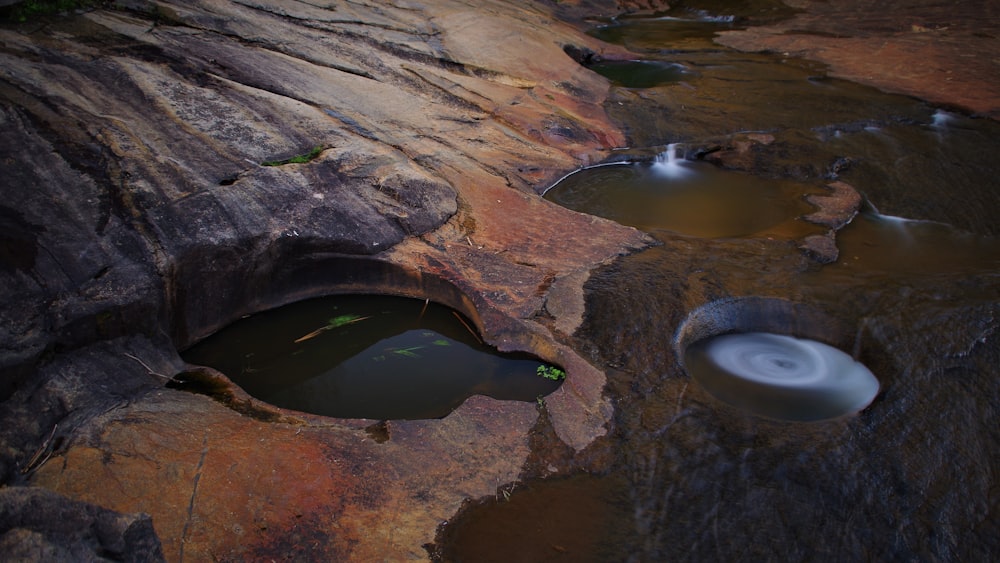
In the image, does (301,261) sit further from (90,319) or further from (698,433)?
(698,433)

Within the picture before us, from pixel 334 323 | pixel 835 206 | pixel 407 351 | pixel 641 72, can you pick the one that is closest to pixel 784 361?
pixel 835 206

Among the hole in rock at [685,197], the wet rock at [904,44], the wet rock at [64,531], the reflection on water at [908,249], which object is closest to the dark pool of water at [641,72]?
the wet rock at [904,44]

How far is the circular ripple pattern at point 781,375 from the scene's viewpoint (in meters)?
4.84

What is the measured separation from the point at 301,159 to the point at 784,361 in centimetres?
464

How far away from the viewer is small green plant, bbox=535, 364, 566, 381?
5.04 m

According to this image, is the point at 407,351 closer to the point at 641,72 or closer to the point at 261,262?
the point at 261,262

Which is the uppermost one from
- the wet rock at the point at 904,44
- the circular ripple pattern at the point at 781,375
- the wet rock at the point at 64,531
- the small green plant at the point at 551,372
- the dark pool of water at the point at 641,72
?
the wet rock at the point at 904,44

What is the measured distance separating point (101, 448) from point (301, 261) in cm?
238

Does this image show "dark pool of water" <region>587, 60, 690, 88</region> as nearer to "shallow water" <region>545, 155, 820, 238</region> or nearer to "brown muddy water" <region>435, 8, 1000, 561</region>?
"brown muddy water" <region>435, 8, 1000, 561</region>

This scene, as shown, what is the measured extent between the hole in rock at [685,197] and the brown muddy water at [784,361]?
33mm

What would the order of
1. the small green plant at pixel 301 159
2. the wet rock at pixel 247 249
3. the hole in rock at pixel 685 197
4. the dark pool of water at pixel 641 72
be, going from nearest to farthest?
the wet rock at pixel 247 249 → the small green plant at pixel 301 159 → the hole in rock at pixel 685 197 → the dark pool of water at pixel 641 72

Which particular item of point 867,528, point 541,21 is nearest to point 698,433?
point 867,528

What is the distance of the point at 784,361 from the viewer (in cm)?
531

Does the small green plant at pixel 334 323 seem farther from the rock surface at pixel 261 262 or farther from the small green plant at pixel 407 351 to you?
the small green plant at pixel 407 351
